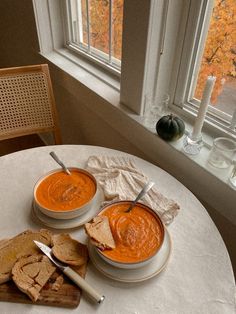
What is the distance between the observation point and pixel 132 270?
0.64 meters

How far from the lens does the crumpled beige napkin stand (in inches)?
31.9

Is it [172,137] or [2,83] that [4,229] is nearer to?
[172,137]

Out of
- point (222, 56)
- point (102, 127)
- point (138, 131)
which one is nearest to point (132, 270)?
point (138, 131)

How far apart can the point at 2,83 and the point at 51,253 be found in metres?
0.91

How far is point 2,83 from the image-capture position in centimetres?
128

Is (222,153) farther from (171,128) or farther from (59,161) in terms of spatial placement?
(59,161)

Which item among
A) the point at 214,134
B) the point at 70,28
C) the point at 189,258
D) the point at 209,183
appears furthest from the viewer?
the point at 70,28

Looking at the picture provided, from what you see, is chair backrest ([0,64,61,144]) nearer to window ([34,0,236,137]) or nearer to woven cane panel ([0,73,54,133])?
woven cane panel ([0,73,54,133])

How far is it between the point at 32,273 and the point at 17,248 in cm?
8

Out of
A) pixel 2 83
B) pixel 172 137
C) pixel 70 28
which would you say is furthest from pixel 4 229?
pixel 70 28

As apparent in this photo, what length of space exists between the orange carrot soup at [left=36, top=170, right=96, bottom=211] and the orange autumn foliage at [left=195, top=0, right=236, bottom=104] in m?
0.62

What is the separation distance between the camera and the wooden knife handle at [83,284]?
600 millimetres

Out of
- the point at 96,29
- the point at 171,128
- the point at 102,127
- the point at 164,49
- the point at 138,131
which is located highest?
the point at 164,49

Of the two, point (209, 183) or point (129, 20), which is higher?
point (129, 20)
